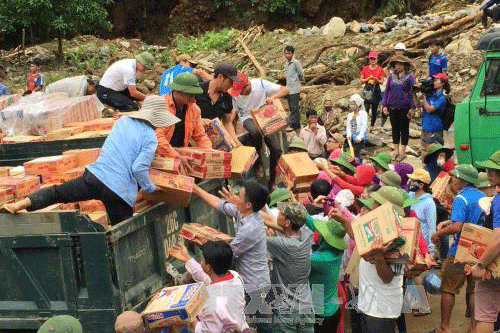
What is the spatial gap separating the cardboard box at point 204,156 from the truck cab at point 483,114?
5424 millimetres

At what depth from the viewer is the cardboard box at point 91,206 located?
23.0ft

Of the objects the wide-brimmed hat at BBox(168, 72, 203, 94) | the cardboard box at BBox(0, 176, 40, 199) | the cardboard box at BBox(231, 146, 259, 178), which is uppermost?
the wide-brimmed hat at BBox(168, 72, 203, 94)

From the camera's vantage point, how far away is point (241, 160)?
320 inches

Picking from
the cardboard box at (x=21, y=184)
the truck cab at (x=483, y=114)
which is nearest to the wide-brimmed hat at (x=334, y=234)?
the cardboard box at (x=21, y=184)

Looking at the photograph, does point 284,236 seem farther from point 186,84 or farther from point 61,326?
point 61,326

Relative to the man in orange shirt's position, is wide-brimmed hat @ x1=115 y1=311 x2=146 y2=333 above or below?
below

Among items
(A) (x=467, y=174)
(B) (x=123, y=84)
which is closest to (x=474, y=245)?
(A) (x=467, y=174)

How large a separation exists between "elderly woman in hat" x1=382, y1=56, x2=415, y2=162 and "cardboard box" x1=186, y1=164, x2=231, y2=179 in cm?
739

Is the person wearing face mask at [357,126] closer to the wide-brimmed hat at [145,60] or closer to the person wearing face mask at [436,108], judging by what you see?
the person wearing face mask at [436,108]

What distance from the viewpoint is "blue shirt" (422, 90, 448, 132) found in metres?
13.3

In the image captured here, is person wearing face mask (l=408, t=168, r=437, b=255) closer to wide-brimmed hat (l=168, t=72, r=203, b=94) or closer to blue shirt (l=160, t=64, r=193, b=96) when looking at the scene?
wide-brimmed hat (l=168, t=72, r=203, b=94)

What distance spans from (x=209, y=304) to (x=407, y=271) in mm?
1882

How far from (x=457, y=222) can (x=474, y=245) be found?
3.10 ft

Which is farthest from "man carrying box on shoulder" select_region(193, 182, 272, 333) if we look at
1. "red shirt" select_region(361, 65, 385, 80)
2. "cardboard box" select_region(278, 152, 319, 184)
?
"red shirt" select_region(361, 65, 385, 80)
